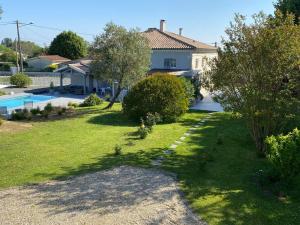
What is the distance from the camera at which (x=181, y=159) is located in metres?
13.0

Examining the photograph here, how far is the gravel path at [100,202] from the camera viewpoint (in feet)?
26.3

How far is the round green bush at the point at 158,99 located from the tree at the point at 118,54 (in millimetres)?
2284

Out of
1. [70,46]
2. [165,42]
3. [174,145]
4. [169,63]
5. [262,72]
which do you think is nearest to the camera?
[262,72]

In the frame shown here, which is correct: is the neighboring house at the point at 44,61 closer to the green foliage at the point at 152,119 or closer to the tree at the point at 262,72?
the green foliage at the point at 152,119

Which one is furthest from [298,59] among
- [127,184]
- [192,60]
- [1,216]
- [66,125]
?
[192,60]

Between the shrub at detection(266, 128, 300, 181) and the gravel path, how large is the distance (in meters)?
2.91

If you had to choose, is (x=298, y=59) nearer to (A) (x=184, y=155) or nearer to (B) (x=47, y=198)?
(A) (x=184, y=155)

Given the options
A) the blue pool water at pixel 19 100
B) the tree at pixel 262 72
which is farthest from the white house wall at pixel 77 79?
the tree at pixel 262 72

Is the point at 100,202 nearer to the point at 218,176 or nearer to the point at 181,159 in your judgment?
the point at 218,176

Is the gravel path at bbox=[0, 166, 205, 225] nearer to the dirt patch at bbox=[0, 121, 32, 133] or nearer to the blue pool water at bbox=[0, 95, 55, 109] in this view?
the dirt patch at bbox=[0, 121, 32, 133]

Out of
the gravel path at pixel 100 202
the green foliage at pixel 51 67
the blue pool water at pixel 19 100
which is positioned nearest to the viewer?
the gravel path at pixel 100 202

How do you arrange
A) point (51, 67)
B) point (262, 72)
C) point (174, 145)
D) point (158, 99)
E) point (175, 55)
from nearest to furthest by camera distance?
point (262, 72) < point (174, 145) < point (158, 99) < point (175, 55) < point (51, 67)

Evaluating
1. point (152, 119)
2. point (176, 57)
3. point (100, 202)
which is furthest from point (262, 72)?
point (176, 57)

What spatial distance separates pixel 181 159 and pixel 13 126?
10.5m
